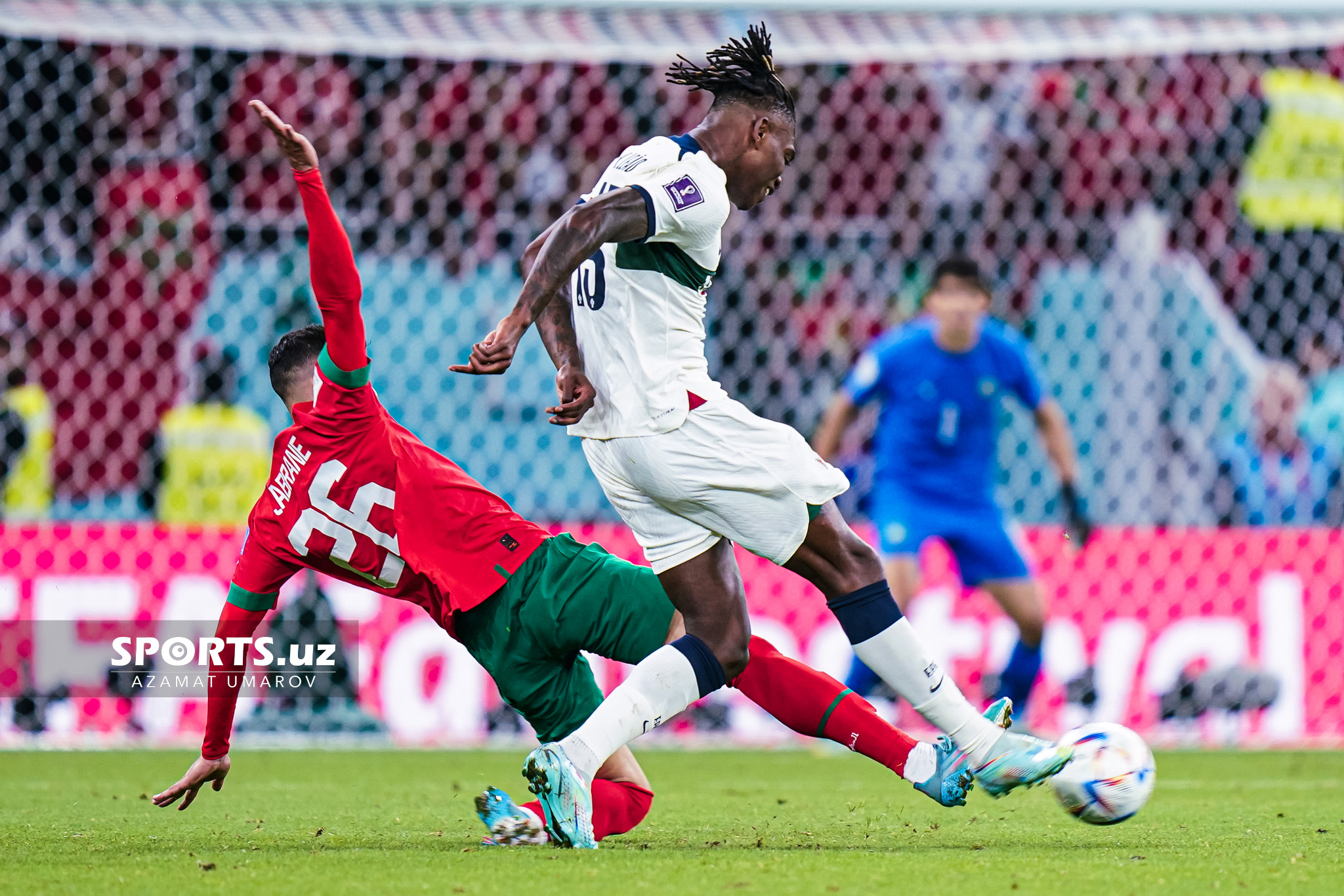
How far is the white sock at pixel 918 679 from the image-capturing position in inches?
146

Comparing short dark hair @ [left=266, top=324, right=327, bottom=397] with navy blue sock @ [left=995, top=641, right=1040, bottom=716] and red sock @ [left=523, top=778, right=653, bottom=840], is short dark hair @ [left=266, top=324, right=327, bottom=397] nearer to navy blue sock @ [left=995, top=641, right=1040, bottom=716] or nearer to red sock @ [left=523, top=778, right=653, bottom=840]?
red sock @ [left=523, top=778, right=653, bottom=840]

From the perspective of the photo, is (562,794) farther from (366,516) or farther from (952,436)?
(952,436)

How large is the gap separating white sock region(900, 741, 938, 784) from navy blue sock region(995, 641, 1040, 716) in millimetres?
2996

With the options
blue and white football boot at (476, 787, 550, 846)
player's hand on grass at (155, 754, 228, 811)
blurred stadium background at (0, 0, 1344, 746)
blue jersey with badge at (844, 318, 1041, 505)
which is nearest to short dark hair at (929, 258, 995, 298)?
blue jersey with badge at (844, 318, 1041, 505)

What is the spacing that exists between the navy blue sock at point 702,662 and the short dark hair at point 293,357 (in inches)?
43.8

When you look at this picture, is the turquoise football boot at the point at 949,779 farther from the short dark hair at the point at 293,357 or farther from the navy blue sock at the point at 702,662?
the short dark hair at the point at 293,357

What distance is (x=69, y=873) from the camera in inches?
124

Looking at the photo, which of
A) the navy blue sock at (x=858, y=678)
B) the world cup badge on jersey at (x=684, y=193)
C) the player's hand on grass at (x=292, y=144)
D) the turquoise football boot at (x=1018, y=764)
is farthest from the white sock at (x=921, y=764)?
the navy blue sock at (x=858, y=678)

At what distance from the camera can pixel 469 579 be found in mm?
3754

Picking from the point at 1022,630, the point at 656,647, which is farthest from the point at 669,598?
the point at 1022,630

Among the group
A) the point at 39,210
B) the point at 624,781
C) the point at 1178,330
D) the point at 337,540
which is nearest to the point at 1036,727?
the point at 1178,330

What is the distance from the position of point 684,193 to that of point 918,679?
1234 millimetres

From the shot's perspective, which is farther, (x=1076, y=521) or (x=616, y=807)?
(x=1076, y=521)

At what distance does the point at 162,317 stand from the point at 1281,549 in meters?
6.11
